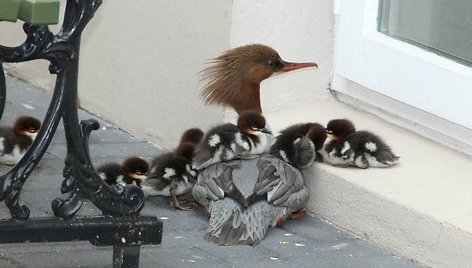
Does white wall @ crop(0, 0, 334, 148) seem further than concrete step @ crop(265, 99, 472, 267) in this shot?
Yes

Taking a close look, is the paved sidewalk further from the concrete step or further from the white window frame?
the white window frame

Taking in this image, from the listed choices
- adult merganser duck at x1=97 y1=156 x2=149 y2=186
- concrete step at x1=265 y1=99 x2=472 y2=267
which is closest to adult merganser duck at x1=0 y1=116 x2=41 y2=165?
adult merganser duck at x1=97 y1=156 x2=149 y2=186

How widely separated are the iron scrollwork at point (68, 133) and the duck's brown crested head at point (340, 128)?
4.86 ft

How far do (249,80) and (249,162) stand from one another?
21.0 inches

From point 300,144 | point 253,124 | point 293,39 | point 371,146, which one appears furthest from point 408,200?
point 293,39

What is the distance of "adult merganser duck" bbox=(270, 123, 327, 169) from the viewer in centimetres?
541

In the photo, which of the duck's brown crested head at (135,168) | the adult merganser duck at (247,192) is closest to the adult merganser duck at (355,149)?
the adult merganser duck at (247,192)

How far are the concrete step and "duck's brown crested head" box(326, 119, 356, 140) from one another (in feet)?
0.56

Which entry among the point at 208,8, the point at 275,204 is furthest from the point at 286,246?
the point at 208,8

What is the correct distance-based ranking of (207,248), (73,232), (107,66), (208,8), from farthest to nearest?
(107,66)
(208,8)
(207,248)
(73,232)

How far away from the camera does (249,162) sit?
17.6ft

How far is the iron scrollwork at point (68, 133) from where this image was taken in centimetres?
405

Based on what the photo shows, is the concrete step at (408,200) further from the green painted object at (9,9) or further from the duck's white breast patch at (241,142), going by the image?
the green painted object at (9,9)

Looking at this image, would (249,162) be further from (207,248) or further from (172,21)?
(172,21)
